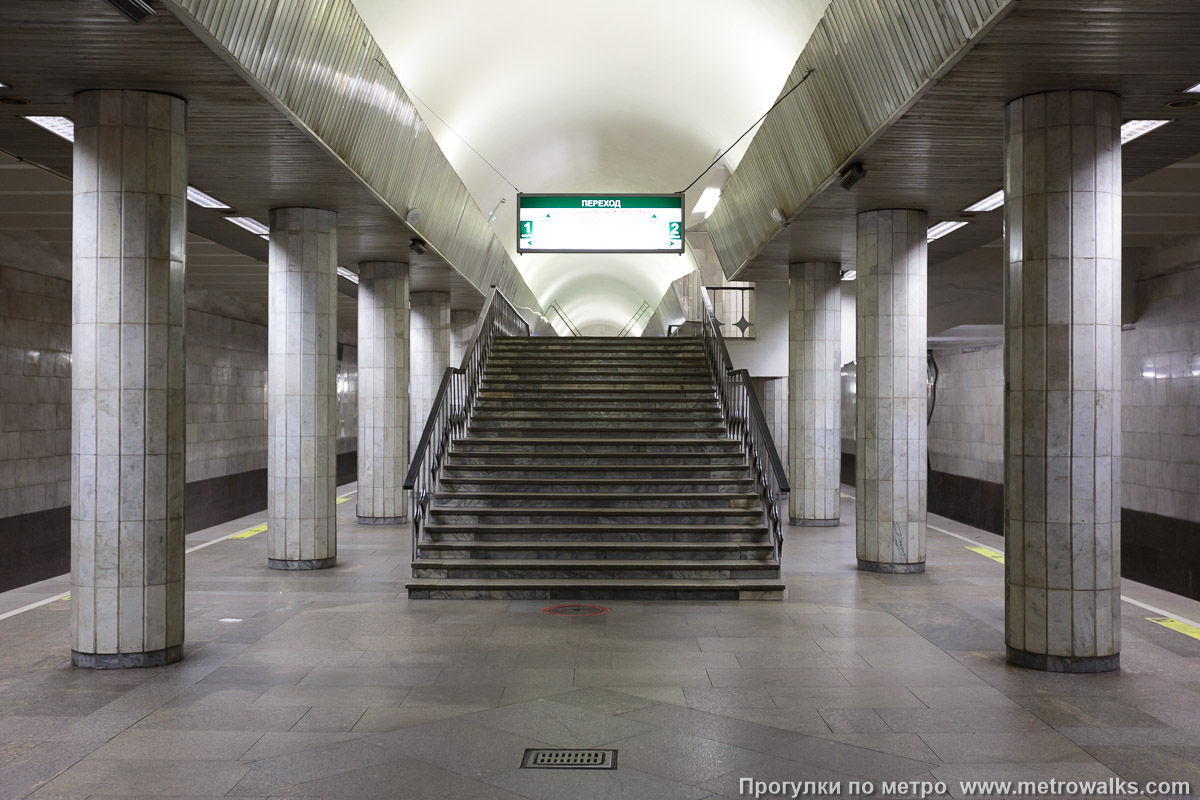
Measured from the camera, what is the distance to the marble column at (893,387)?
11633mm

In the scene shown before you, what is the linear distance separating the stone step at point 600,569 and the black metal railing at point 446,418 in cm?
49

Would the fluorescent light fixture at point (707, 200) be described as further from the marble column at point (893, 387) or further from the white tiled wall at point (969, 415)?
the marble column at point (893, 387)

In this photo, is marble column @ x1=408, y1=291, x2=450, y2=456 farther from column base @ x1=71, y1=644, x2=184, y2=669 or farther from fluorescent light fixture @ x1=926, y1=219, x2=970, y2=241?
column base @ x1=71, y1=644, x2=184, y2=669

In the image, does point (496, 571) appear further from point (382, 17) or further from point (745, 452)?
point (382, 17)

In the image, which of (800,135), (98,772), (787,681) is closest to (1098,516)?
(787,681)

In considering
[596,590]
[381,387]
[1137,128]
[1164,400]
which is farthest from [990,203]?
[381,387]

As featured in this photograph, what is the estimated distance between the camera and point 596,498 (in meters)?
11.7

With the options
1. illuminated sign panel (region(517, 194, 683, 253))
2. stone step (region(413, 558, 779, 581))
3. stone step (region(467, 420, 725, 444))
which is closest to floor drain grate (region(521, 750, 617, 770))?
stone step (region(413, 558, 779, 581))

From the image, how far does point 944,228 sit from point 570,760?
9.89 metres

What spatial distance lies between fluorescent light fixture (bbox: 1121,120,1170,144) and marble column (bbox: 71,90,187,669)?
25.2ft

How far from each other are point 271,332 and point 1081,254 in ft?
28.9

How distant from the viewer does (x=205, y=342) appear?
20031 mm

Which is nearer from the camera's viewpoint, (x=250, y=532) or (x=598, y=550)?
(x=598, y=550)

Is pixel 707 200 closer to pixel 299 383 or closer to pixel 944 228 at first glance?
pixel 944 228
